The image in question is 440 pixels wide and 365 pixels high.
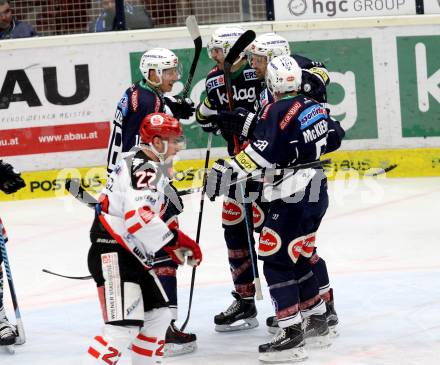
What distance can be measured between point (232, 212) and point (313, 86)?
89 cm

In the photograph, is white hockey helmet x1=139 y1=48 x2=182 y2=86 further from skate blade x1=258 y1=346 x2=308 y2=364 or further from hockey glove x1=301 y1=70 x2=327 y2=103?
skate blade x1=258 y1=346 x2=308 y2=364

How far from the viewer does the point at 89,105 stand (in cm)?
1044

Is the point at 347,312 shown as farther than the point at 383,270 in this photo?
No

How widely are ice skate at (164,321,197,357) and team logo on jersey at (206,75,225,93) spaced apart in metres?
1.47

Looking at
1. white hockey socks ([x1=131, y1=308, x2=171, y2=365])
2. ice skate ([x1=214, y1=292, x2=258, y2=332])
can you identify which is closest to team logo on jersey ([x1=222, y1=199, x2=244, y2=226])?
ice skate ([x1=214, y1=292, x2=258, y2=332])

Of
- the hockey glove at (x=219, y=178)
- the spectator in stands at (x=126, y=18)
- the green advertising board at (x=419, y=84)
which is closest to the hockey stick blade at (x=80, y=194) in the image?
the hockey glove at (x=219, y=178)

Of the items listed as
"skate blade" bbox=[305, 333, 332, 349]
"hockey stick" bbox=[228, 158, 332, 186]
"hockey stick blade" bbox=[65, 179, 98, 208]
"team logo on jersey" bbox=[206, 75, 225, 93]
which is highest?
"team logo on jersey" bbox=[206, 75, 225, 93]

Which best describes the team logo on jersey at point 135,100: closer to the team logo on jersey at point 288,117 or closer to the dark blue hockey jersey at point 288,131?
the dark blue hockey jersey at point 288,131

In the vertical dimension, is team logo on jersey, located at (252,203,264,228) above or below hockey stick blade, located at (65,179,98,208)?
below

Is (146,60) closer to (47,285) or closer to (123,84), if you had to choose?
(47,285)

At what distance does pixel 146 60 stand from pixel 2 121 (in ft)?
14.0

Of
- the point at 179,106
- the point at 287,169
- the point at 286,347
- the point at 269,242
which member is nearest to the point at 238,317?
the point at 286,347

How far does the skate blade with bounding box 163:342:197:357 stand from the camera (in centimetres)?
614

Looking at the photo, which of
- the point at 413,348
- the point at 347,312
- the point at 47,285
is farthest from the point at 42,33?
the point at 413,348
